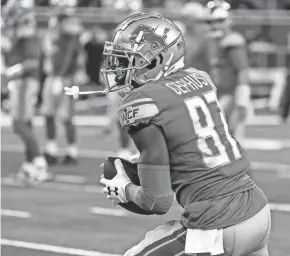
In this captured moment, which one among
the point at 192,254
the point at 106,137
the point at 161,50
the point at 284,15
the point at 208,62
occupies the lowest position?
the point at 106,137

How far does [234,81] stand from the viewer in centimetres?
852

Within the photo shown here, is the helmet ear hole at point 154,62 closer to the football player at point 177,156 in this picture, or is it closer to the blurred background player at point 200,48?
the football player at point 177,156

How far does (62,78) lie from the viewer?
10227 millimetres

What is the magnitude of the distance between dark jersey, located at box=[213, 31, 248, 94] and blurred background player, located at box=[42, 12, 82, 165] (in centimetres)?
233

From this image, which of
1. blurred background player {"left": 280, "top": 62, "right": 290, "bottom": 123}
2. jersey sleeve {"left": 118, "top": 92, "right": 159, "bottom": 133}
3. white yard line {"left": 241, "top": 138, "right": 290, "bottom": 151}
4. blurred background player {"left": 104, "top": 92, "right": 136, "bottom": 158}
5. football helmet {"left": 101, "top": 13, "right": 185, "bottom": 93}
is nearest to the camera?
jersey sleeve {"left": 118, "top": 92, "right": 159, "bottom": 133}

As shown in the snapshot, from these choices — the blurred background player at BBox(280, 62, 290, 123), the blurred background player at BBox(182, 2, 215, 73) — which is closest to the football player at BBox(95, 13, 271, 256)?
the blurred background player at BBox(182, 2, 215, 73)

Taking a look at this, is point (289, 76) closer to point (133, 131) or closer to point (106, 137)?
point (106, 137)

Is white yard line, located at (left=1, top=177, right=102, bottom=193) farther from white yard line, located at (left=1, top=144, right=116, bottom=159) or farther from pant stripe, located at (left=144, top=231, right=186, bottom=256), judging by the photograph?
pant stripe, located at (left=144, top=231, right=186, bottom=256)

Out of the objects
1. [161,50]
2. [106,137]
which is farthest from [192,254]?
[106,137]

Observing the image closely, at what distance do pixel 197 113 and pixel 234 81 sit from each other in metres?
5.30

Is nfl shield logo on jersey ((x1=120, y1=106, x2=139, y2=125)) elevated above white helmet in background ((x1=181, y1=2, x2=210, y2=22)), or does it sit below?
above

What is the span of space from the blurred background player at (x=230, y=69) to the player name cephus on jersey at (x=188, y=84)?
4896mm

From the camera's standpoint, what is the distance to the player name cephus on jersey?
330cm

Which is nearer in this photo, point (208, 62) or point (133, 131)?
point (133, 131)
